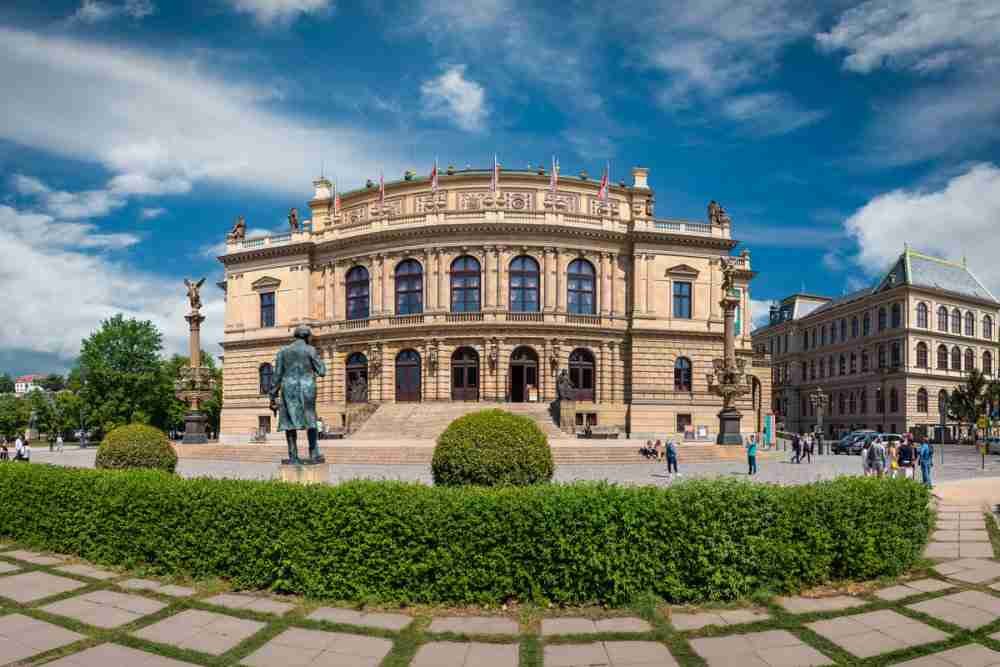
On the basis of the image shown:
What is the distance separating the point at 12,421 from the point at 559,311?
80862 mm

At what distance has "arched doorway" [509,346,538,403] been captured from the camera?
142 feet

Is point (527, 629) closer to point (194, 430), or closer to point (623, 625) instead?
point (623, 625)

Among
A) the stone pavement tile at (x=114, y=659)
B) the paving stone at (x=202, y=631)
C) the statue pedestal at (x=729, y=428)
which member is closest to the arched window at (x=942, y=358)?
the statue pedestal at (x=729, y=428)

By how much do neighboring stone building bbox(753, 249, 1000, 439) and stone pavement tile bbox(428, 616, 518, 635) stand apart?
64578mm

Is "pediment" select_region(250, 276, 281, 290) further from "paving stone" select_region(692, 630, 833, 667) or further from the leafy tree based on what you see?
"paving stone" select_region(692, 630, 833, 667)

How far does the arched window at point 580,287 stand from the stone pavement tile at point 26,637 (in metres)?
39.3

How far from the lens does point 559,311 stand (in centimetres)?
4384

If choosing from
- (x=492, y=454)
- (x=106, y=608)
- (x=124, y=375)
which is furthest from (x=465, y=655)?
(x=124, y=375)

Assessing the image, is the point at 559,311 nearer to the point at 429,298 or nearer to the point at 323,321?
the point at 429,298

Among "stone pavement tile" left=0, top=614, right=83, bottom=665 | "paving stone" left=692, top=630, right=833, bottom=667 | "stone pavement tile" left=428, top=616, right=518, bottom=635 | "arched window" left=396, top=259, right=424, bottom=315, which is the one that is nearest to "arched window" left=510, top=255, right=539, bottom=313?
"arched window" left=396, top=259, right=424, bottom=315

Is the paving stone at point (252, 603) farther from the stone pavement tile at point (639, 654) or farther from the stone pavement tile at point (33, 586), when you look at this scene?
the stone pavement tile at point (639, 654)

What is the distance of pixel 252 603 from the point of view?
789 centimetres

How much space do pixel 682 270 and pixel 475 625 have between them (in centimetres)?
4208

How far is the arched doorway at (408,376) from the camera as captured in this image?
44.4 m
